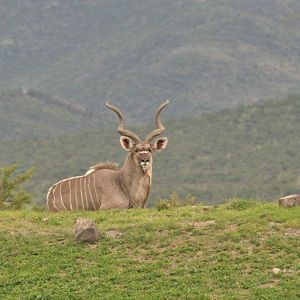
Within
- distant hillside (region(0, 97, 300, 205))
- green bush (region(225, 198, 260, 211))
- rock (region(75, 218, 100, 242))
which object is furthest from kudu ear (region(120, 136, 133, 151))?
distant hillside (region(0, 97, 300, 205))

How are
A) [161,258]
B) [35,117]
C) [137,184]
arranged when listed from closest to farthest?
[161,258]
[137,184]
[35,117]

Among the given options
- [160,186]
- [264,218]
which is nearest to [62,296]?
[264,218]

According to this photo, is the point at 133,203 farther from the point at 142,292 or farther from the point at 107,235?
the point at 142,292

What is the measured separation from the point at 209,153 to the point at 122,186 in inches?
3198

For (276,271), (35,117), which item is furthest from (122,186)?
(35,117)

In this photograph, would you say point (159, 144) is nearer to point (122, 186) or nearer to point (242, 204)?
point (122, 186)

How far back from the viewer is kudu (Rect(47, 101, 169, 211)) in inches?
715

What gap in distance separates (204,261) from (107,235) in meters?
1.78

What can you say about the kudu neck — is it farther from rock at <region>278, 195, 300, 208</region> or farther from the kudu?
rock at <region>278, 195, 300, 208</region>

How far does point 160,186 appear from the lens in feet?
284

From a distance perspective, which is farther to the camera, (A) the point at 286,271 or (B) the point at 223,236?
(B) the point at 223,236

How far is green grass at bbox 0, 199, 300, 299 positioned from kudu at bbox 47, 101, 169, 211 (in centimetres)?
317

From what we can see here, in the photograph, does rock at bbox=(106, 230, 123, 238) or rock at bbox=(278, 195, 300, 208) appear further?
rock at bbox=(278, 195, 300, 208)

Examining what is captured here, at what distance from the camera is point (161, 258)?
12758mm
